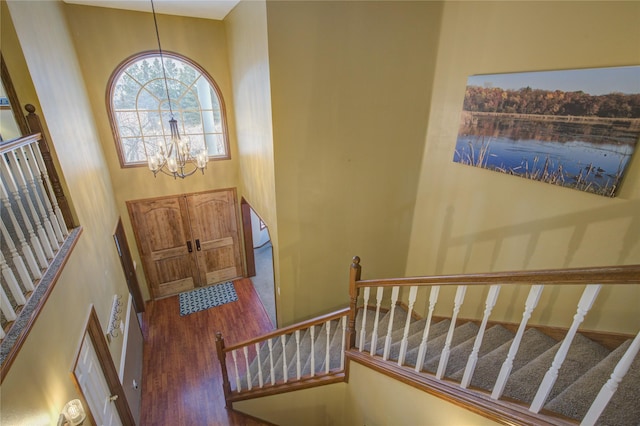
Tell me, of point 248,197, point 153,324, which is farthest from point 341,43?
point 153,324

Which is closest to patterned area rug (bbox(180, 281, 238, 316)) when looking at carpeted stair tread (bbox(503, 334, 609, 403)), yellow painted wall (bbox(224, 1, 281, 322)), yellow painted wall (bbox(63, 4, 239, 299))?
yellow painted wall (bbox(63, 4, 239, 299))

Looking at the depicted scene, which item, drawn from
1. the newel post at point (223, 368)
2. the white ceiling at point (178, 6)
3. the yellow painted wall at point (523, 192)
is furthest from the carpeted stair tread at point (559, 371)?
the white ceiling at point (178, 6)

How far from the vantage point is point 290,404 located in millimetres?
3064

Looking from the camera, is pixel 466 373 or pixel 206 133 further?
pixel 206 133

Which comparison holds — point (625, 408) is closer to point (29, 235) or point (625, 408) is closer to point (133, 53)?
point (29, 235)

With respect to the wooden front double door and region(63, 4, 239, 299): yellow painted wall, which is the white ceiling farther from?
the wooden front double door

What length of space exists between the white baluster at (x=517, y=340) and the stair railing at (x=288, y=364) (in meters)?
1.20

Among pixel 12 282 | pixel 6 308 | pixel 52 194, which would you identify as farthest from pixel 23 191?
pixel 6 308

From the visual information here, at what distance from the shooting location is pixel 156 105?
14.4 feet

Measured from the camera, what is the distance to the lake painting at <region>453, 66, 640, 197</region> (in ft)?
6.41

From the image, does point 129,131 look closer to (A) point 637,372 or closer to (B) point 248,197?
(B) point 248,197

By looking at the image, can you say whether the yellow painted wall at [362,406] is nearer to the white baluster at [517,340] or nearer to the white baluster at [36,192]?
the white baluster at [517,340]

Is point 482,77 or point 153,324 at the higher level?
point 482,77

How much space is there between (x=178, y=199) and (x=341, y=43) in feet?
11.8
